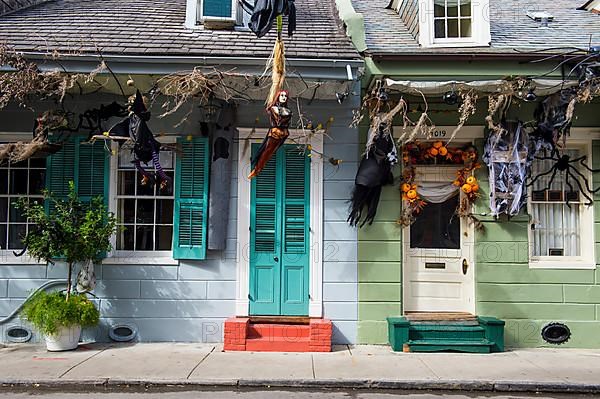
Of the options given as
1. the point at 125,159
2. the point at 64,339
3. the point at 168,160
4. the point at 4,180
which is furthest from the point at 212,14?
the point at 64,339

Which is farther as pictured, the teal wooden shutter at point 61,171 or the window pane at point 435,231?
the window pane at point 435,231

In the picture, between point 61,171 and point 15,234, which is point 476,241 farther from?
point 15,234

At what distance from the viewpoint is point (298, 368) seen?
6.73 metres

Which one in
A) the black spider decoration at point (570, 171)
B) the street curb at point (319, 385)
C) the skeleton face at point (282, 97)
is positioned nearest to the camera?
the street curb at point (319, 385)

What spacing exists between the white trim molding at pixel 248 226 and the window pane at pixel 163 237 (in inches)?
42.2

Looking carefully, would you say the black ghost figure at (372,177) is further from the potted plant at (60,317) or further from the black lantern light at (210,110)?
the potted plant at (60,317)

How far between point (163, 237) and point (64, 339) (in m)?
1.95

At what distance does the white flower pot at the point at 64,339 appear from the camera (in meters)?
7.41

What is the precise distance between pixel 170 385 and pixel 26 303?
3056mm

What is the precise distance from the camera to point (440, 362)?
7062mm

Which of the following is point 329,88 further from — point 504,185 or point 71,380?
point 71,380

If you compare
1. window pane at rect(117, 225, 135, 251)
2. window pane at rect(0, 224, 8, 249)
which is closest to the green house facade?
window pane at rect(117, 225, 135, 251)

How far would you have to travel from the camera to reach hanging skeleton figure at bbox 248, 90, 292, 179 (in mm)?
6879

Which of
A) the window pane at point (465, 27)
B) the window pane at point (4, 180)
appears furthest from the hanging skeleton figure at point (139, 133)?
the window pane at point (465, 27)
